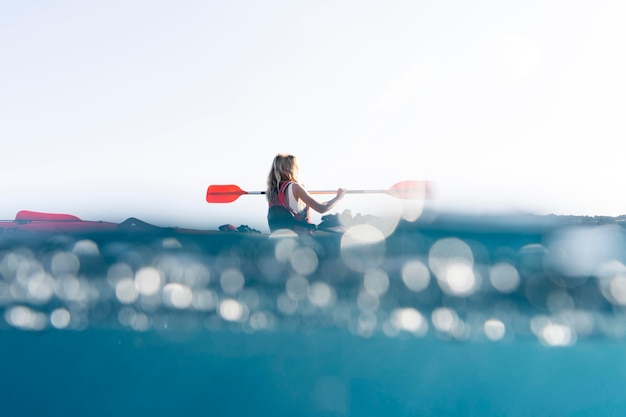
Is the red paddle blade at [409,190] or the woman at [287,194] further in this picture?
the red paddle blade at [409,190]

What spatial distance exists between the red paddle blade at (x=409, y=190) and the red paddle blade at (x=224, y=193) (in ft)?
4.93

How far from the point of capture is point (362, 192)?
5070 mm

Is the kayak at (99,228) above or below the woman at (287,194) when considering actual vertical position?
below

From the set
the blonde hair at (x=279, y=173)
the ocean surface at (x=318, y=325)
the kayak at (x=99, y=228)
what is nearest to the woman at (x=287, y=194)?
the blonde hair at (x=279, y=173)

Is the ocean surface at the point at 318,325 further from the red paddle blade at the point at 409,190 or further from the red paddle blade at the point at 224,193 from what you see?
the red paddle blade at the point at 224,193

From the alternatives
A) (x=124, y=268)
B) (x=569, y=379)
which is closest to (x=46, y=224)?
(x=124, y=268)

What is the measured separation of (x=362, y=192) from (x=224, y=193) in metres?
1.39

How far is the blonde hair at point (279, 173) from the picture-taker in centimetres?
435

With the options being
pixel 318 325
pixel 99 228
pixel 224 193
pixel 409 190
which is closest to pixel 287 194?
pixel 409 190

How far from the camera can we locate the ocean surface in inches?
69.2

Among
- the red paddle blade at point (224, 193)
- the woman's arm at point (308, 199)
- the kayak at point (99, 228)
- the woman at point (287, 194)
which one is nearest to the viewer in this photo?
the kayak at point (99, 228)

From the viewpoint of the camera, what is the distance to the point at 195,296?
5.99ft

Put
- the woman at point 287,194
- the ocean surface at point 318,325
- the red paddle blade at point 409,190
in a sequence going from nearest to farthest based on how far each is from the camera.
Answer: the ocean surface at point 318,325 → the woman at point 287,194 → the red paddle blade at point 409,190

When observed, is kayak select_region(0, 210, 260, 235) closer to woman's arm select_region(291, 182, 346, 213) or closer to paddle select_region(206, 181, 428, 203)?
woman's arm select_region(291, 182, 346, 213)
